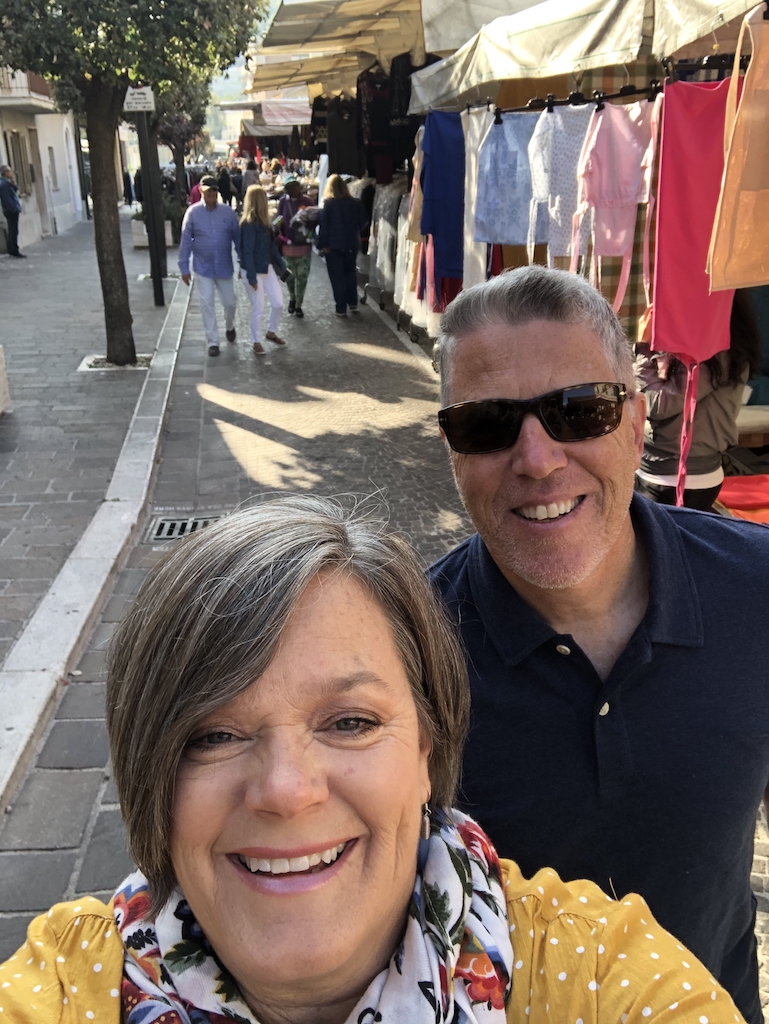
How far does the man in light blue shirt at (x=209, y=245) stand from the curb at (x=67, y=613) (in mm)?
3581

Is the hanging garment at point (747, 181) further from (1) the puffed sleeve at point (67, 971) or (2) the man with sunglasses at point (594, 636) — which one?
(1) the puffed sleeve at point (67, 971)

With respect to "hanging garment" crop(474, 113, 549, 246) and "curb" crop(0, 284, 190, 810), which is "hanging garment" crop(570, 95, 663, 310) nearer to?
"hanging garment" crop(474, 113, 549, 246)

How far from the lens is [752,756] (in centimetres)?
156

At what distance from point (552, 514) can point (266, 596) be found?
647mm

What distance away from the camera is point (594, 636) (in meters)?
1.66

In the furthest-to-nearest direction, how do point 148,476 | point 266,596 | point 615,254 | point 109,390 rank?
point 109,390
point 148,476
point 615,254
point 266,596

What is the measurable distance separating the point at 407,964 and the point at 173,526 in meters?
5.18

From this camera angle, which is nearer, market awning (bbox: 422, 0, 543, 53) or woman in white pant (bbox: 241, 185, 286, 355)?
market awning (bbox: 422, 0, 543, 53)

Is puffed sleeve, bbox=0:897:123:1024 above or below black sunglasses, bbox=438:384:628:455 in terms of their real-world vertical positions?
below

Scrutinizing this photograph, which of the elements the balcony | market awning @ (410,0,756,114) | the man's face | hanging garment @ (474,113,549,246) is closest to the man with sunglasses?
the man's face

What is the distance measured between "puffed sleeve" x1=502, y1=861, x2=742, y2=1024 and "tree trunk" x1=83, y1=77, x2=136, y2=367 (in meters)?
9.37

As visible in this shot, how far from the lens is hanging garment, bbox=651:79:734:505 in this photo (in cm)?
375

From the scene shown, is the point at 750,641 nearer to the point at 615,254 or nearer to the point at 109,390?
the point at 615,254

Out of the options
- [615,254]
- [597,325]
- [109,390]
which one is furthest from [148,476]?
[597,325]
